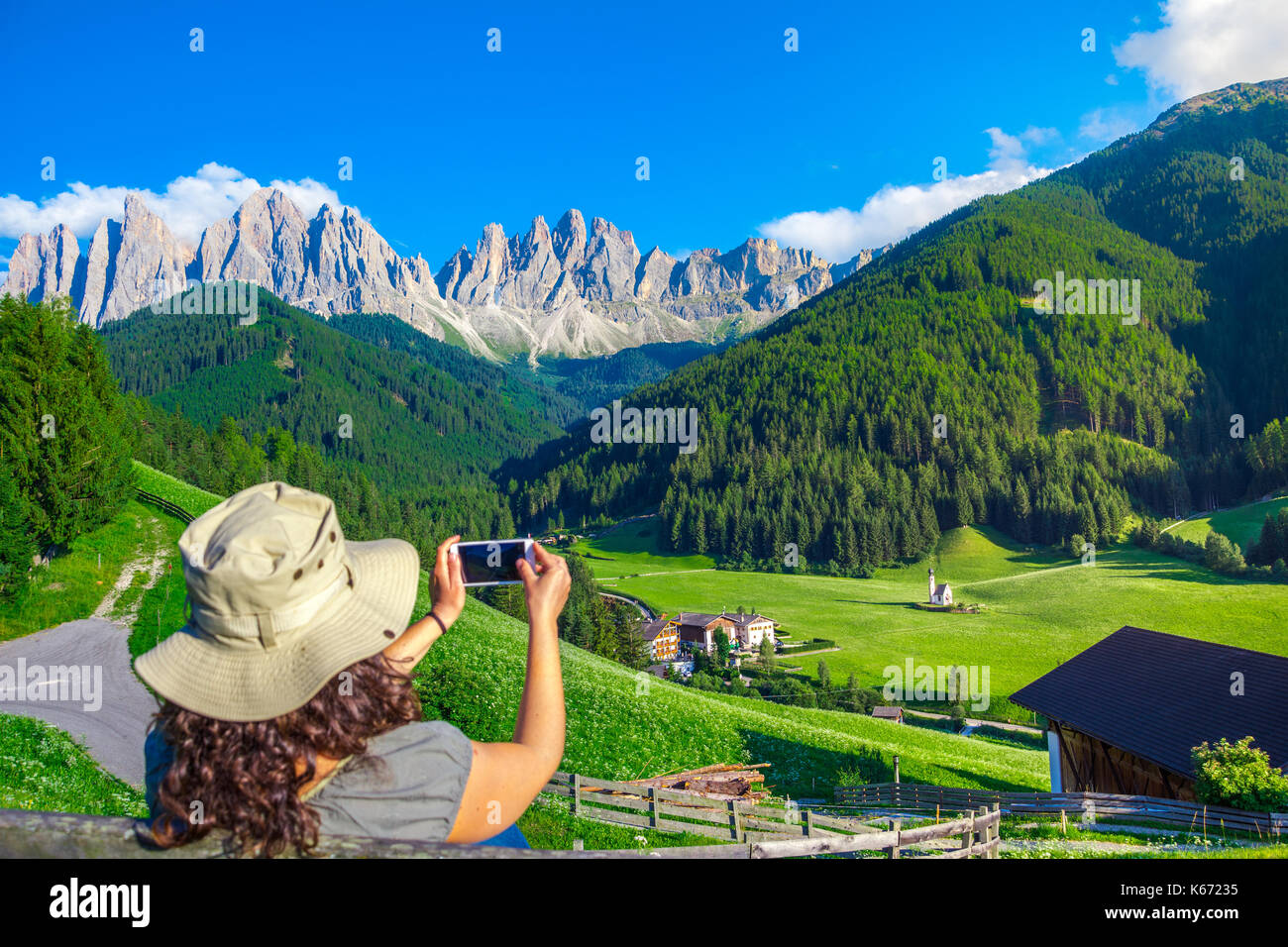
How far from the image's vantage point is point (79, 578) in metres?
34.0

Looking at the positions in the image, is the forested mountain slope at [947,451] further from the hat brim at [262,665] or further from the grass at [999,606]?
the hat brim at [262,665]

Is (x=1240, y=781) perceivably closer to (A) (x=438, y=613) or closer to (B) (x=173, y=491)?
(A) (x=438, y=613)

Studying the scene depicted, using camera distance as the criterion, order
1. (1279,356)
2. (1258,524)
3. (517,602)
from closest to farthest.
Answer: (517,602) < (1258,524) < (1279,356)

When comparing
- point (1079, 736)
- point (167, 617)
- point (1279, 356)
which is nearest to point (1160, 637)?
point (1079, 736)

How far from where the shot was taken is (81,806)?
12.5 metres

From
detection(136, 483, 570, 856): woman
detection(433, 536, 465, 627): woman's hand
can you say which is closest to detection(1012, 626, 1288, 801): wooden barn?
detection(433, 536, 465, 627): woman's hand

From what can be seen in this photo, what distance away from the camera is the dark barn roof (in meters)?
23.0

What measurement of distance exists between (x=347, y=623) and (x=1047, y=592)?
111 meters

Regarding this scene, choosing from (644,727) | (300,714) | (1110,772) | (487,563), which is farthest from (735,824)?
(1110,772)

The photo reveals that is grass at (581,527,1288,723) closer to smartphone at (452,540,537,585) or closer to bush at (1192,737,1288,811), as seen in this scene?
bush at (1192,737,1288,811)

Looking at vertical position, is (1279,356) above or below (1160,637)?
above

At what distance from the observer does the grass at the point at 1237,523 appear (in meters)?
113

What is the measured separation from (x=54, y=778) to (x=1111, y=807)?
25.9 m
